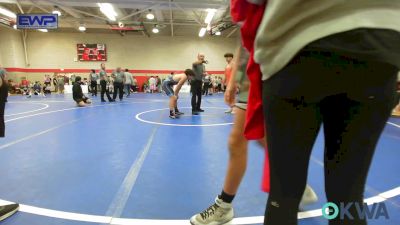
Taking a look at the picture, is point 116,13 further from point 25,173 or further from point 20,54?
point 25,173

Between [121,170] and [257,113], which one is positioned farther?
[121,170]

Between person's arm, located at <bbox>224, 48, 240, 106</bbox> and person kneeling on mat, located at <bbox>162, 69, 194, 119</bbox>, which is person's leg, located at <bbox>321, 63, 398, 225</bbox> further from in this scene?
Answer: person kneeling on mat, located at <bbox>162, 69, 194, 119</bbox>

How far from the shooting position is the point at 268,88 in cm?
74

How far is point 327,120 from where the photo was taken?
30.0 inches

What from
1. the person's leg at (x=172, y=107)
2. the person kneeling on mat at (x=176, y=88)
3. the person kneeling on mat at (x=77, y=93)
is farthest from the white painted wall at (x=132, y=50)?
the person's leg at (x=172, y=107)

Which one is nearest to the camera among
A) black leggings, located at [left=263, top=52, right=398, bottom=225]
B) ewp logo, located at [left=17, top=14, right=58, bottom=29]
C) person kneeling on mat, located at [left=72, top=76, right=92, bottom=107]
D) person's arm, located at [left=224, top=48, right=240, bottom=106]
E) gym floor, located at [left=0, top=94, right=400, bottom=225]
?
black leggings, located at [left=263, top=52, right=398, bottom=225]

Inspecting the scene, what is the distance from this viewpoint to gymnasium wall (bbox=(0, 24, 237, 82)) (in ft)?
74.1

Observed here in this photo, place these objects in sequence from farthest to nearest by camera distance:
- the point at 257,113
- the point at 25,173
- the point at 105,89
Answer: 1. the point at 105,89
2. the point at 25,173
3. the point at 257,113

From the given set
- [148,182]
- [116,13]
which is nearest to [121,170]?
[148,182]

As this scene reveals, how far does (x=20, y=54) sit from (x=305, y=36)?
2613 centimetres

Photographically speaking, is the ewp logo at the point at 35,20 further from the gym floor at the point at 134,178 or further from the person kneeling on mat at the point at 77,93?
the gym floor at the point at 134,178

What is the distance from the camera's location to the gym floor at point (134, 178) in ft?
6.47

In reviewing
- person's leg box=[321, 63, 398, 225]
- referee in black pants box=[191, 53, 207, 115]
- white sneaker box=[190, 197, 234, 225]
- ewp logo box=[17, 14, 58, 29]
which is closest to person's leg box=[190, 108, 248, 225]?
white sneaker box=[190, 197, 234, 225]

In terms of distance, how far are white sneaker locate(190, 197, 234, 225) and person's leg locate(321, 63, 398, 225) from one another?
1.12m
